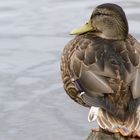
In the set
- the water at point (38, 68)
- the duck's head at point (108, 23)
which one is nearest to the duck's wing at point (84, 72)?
the duck's head at point (108, 23)

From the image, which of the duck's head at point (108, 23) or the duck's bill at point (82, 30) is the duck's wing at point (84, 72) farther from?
the duck's head at point (108, 23)

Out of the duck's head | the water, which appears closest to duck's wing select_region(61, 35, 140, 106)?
the duck's head

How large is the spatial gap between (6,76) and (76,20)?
1660mm

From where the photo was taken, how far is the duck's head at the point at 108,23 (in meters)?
6.57

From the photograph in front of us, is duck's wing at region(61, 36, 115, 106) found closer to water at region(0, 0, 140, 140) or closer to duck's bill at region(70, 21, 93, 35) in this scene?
duck's bill at region(70, 21, 93, 35)

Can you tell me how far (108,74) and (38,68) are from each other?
7.04 ft

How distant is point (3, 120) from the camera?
22.7 ft

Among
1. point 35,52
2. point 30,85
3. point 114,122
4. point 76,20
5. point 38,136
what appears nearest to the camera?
point 114,122

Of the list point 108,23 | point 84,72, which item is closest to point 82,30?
point 108,23

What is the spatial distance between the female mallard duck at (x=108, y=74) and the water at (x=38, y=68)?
0.64m

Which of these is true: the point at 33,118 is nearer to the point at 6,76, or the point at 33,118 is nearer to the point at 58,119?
the point at 58,119

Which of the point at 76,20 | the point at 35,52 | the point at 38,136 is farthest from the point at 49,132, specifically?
the point at 76,20

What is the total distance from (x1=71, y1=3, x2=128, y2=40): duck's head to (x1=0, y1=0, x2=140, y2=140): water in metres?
0.81

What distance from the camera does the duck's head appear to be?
Answer: 21.6 feet
